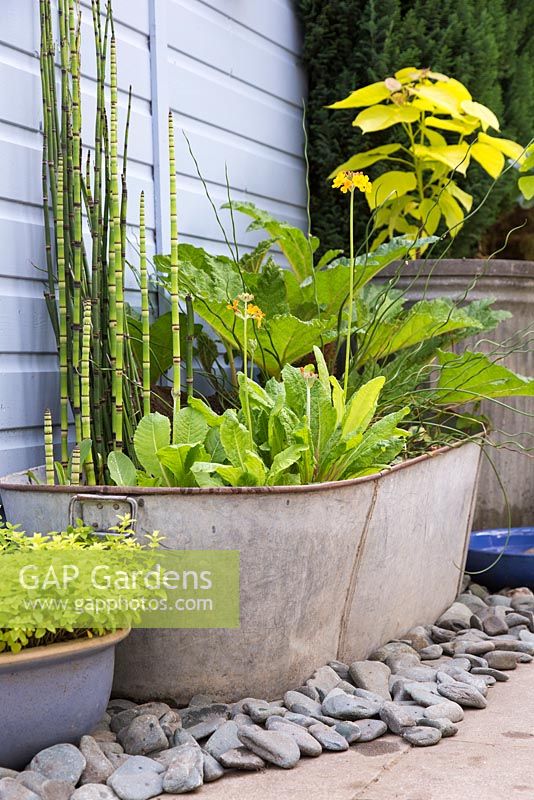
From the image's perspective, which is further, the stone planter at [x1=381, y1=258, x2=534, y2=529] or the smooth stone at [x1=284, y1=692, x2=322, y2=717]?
the stone planter at [x1=381, y1=258, x2=534, y2=529]

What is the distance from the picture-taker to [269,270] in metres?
2.12

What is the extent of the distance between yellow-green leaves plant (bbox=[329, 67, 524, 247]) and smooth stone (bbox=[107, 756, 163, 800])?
158cm

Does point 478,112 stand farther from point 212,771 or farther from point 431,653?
point 212,771

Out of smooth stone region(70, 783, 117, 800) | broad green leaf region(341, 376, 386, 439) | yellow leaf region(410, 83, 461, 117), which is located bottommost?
smooth stone region(70, 783, 117, 800)

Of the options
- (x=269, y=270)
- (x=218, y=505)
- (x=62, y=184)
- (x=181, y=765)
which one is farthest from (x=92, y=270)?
(x=181, y=765)

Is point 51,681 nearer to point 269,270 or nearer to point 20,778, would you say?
point 20,778

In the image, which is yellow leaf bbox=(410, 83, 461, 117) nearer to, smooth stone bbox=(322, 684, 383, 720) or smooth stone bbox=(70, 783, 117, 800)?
smooth stone bbox=(322, 684, 383, 720)

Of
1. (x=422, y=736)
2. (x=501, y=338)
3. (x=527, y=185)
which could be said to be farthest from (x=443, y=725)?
(x=501, y=338)

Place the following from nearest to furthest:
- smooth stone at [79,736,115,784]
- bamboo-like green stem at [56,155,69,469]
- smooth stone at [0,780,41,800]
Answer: smooth stone at [0,780,41,800] < smooth stone at [79,736,115,784] < bamboo-like green stem at [56,155,69,469]

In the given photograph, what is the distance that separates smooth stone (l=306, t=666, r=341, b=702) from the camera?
1698 millimetres

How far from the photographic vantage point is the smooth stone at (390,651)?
6.31 ft

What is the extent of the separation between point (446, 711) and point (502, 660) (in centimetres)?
36

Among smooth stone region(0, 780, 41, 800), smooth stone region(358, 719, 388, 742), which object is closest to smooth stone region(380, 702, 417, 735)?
smooth stone region(358, 719, 388, 742)

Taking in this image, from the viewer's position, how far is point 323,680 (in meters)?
1.73
